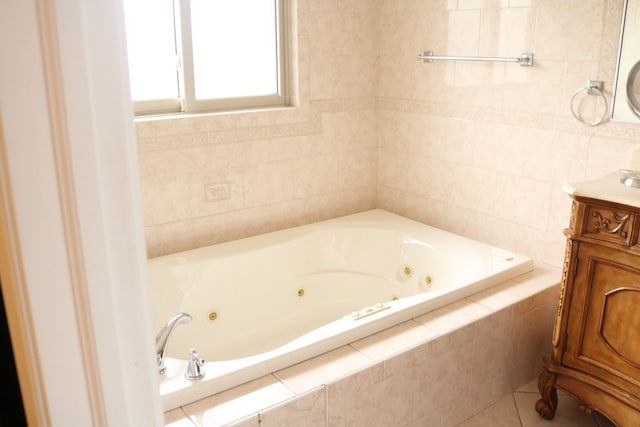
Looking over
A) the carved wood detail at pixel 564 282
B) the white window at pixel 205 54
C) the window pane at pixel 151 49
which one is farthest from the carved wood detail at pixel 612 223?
the window pane at pixel 151 49

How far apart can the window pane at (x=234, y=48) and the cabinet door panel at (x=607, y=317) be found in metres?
1.81

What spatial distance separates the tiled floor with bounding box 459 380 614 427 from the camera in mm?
2350

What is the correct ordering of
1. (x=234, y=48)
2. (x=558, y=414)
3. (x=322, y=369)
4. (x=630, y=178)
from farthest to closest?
1. (x=234, y=48)
2. (x=558, y=414)
3. (x=630, y=178)
4. (x=322, y=369)

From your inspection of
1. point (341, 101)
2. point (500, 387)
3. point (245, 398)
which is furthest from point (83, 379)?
point (341, 101)

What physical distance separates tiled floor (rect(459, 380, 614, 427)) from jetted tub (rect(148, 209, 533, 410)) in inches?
20.8

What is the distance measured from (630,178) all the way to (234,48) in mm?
1911

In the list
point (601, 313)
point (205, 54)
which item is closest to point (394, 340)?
point (601, 313)

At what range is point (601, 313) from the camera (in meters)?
2.02

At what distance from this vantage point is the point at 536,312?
248cm

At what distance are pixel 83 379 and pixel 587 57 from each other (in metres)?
2.36

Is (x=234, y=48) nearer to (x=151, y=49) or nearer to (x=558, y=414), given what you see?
(x=151, y=49)

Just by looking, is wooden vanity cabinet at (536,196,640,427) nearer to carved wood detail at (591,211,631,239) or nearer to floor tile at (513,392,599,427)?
carved wood detail at (591,211,631,239)

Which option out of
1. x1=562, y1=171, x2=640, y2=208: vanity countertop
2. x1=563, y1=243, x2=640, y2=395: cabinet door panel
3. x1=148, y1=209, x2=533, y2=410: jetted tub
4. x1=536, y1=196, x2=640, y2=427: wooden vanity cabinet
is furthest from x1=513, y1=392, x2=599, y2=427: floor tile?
x1=562, y1=171, x2=640, y2=208: vanity countertop

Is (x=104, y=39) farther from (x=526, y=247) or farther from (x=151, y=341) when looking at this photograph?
(x=526, y=247)
